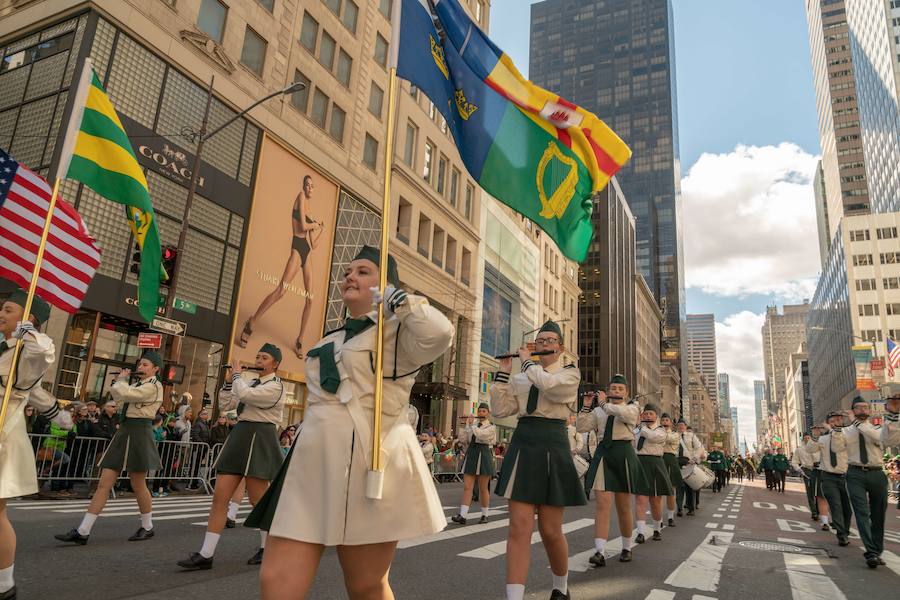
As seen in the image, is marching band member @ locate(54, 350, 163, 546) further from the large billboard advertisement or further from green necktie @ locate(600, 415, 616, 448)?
the large billboard advertisement

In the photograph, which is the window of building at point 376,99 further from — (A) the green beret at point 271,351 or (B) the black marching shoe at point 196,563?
(B) the black marching shoe at point 196,563

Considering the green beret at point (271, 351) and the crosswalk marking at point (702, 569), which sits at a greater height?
the green beret at point (271, 351)

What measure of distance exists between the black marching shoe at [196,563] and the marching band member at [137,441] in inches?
67.3

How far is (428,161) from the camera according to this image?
35312 mm

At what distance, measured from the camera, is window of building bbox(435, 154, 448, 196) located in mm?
36562

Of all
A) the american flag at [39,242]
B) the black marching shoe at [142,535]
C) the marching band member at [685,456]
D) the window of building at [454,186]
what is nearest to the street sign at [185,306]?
the american flag at [39,242]

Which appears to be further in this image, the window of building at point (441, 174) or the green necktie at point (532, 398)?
the window of building at point (441, 174)

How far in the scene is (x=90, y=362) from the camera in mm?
16234

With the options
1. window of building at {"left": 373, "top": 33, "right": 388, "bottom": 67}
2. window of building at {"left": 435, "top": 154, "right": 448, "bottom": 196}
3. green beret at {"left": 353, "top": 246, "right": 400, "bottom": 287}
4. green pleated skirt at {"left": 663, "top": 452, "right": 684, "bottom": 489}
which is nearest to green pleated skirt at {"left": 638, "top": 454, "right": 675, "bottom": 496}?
green pleated skirt at {"left": 663, "top": 452, "right": 684, "bottom": 489}

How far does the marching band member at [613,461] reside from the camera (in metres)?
7.47

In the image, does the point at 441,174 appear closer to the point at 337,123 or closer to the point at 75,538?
the point at 337,123

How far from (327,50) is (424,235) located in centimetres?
1143

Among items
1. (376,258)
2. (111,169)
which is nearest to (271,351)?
(111,169)

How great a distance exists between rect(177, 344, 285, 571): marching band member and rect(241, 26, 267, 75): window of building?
18.5 m
